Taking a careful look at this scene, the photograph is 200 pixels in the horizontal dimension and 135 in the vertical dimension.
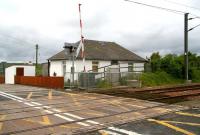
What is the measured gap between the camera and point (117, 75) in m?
31.2

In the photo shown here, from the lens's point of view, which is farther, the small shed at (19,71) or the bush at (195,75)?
the small shed at (19,71)

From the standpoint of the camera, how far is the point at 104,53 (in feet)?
139

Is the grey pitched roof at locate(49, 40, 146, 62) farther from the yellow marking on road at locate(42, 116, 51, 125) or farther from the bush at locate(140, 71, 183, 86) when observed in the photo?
the yellow marking on road at locate(42, 116, 51, 125)

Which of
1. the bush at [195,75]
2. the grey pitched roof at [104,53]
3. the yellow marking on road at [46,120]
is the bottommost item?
the yellow marking on road at [46,120]

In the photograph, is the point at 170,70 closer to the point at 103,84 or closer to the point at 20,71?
the point at 103,84

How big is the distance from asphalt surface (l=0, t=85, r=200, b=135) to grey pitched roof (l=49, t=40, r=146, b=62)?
22532mm

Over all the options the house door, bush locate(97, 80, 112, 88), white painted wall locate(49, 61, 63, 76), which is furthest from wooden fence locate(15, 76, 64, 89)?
the house door

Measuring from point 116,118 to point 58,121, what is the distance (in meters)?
2.23

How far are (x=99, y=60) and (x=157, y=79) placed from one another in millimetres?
7302

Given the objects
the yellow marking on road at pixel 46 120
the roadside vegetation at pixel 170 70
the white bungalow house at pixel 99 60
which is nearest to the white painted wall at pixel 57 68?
the white bungalow house at pixel 99 60

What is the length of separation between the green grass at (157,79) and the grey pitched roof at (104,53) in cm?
597

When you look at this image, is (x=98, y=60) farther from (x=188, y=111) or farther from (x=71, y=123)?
(x=71, y=123)

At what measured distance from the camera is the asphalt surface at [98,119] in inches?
426

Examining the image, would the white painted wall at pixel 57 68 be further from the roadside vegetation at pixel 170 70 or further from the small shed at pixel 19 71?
the roadside vegetation at pixel 170 70
